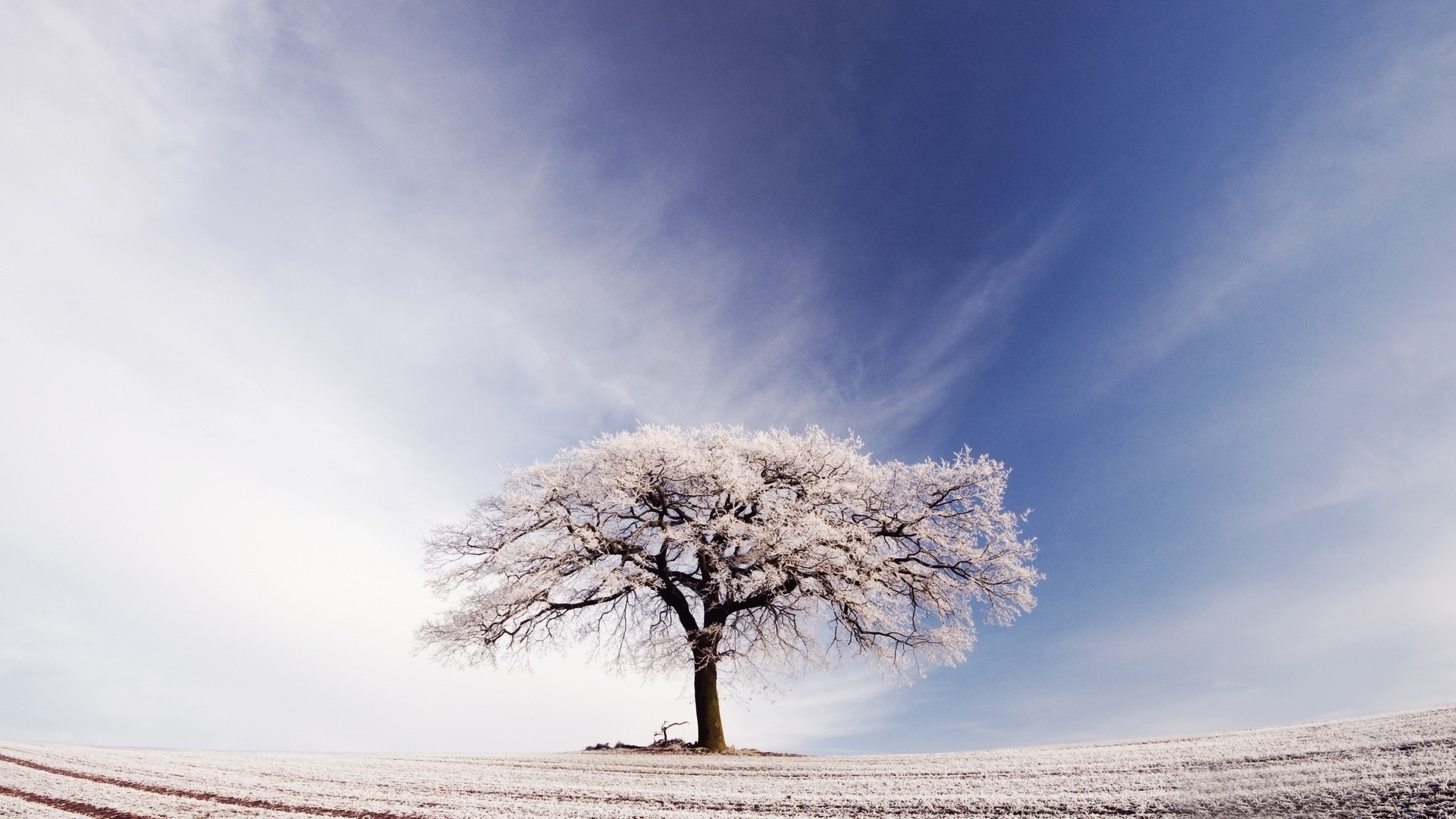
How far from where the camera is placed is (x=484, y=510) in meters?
23.9

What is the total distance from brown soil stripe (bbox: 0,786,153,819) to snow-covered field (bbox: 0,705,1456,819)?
0.04 metres

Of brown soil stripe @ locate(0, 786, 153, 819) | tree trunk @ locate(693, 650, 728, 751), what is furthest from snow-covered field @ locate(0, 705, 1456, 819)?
tree trunk @ locate(693, 650, 728, 751)

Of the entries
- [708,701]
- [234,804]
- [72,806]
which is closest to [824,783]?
[234,804]

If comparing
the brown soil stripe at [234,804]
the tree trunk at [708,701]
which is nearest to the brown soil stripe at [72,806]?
the brown soil stripe at [234,804]

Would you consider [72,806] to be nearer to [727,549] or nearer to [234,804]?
[234,804]

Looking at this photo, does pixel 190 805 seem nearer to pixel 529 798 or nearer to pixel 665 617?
pixel 529 798

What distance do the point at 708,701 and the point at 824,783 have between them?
36.2 ft

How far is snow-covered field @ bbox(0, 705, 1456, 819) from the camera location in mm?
6793

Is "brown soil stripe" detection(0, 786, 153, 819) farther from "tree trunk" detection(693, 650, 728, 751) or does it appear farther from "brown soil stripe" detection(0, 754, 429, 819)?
"tree trunk" detection(693, 650, 728, 751)

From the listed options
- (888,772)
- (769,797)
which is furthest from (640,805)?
(888,772)

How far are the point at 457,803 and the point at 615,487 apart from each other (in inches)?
525

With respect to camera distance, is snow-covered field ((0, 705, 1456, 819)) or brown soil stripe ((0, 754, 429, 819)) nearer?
snow-covered field ((0, 705, 1456, 819))

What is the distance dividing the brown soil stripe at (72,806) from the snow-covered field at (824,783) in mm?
36

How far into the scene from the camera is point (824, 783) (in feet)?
37.0
